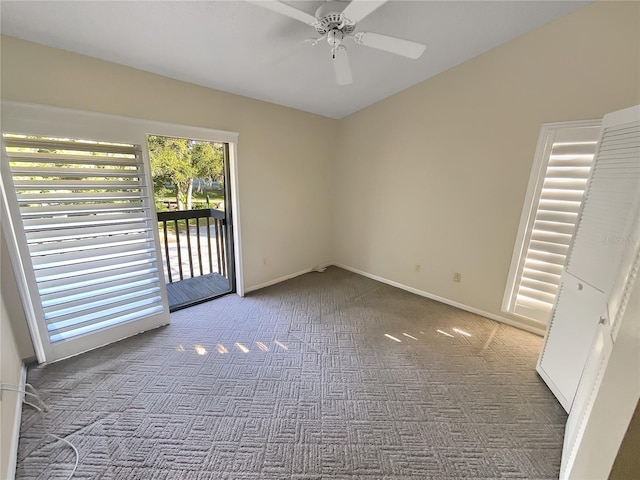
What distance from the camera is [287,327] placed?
2.63 meters

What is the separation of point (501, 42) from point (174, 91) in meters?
2.94

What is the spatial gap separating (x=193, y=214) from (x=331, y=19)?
266cm

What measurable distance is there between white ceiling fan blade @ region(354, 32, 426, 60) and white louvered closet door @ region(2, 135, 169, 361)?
1.95 metres

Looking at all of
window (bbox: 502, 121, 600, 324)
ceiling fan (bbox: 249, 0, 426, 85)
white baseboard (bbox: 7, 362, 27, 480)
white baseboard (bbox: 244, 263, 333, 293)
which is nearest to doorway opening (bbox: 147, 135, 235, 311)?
white baseboard (bbox: 244, 263, 333, 293)

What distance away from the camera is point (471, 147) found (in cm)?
269

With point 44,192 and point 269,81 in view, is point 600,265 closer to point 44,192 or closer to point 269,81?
point 269,81

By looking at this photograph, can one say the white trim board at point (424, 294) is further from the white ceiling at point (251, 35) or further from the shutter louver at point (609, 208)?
the white ceiling at point (251, 35)

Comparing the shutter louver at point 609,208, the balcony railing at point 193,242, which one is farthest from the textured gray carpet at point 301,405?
the balcony railing at point 193,242

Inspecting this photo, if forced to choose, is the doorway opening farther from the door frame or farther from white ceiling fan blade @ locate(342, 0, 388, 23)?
white ceiling fan blade @ locate(342, 0, 388, 23)

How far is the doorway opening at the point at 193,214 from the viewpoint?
10.4 ft

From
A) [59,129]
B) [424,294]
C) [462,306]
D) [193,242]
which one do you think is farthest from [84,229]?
[462,306]

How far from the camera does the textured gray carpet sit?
4.58 feet

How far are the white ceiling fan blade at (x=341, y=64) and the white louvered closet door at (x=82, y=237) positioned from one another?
1752mm

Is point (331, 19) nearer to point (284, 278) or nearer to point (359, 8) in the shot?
point (359, 8)
